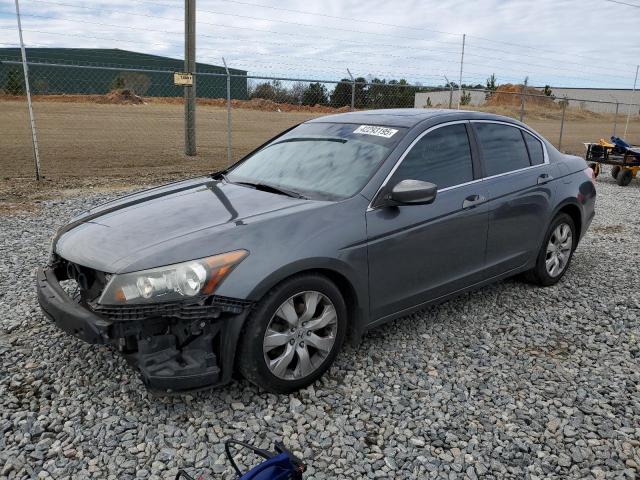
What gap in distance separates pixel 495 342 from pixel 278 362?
1750 mm

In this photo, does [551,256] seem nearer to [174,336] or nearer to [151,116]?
[174,336]

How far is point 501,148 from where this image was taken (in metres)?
4.43

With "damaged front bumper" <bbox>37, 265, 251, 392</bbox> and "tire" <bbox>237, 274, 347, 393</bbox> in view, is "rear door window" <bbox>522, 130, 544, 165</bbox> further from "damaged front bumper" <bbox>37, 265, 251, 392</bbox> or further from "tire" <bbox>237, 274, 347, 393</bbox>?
"damaged front bumper" <bbox>37, 265, 251, 392</bbox>

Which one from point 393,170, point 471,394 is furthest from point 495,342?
point 393,170

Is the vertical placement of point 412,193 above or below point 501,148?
below

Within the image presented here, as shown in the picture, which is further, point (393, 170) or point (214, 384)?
point (393, 170)

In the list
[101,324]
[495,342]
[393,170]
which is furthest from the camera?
[495,342]

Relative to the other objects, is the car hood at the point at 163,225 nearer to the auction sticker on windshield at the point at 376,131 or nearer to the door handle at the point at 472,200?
the auction sticker on windshield at the point at 376,131

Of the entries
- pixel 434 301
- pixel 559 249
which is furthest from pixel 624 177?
pixel 434 301

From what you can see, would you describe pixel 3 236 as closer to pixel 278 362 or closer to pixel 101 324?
pixel 101 324

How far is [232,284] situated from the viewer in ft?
9.07

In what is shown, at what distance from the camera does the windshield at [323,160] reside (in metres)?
3.55

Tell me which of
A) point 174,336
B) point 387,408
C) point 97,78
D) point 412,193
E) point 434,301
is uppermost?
point 97,78

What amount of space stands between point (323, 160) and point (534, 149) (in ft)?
6.84
